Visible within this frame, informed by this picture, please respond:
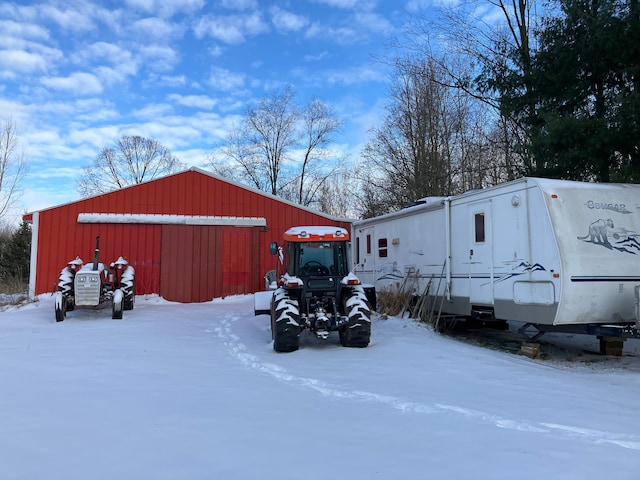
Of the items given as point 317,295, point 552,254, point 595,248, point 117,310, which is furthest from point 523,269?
point 117,310

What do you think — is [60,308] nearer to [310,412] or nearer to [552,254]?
[310,412]

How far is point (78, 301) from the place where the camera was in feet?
38.4

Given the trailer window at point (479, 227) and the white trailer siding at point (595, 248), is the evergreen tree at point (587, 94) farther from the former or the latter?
the trailer window at point (479, 227)

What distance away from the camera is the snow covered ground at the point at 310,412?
3.38 m

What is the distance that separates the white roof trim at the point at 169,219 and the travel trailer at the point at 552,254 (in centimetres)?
833

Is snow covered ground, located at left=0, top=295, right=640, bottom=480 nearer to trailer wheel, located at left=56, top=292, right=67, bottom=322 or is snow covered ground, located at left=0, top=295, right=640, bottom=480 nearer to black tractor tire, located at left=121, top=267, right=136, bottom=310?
trailer wheel, located at left=56, top=292, right=67, bottom=322

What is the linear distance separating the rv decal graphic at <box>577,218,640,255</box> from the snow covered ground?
192 cm

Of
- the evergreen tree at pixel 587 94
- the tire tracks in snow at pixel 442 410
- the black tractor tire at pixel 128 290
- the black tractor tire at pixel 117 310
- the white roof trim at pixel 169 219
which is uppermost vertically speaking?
the evergreen tree at pixel 587 94

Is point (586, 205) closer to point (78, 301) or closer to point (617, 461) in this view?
point (617, 461)

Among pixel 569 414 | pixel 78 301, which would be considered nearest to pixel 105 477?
pixel 569 414

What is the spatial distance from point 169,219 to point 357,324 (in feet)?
31.5

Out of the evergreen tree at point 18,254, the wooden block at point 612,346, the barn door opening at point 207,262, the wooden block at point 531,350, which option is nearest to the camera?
the wooden block at point 531,350

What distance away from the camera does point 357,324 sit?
804 centimetres

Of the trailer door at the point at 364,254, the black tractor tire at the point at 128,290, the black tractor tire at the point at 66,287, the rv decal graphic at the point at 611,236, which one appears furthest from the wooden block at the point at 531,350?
the black tractor tire at the point at 66,287
